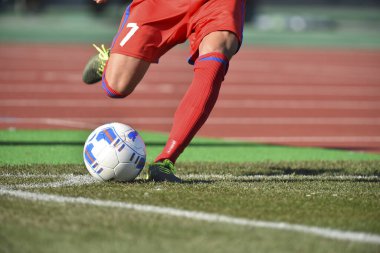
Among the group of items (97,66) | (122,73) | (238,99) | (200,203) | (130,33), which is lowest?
(238,99)

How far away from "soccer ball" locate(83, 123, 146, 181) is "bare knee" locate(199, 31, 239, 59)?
0.79 meters

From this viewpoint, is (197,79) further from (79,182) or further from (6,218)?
(6,218)

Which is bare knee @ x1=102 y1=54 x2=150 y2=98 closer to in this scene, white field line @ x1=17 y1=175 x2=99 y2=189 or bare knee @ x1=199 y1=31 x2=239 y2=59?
bare knee @ x1=199 y1=31 x2=239 y2=59

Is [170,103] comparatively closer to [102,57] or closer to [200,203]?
[102,57]

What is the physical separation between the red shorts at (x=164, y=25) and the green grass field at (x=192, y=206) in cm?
93

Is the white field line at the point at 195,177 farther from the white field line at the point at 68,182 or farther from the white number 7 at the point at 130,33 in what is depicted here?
the white number 7 at the point at 130,33

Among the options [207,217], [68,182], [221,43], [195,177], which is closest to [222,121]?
[195,177]

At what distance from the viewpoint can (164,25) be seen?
613 cm

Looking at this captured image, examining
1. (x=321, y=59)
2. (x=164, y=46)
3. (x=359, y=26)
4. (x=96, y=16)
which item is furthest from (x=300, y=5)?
(x=164, y=46)

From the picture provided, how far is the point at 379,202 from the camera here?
518 cm

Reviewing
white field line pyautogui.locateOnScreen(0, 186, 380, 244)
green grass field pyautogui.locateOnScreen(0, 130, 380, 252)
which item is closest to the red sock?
green grass field pyautogui.locateOnScreen(0, 130, 380, 252)

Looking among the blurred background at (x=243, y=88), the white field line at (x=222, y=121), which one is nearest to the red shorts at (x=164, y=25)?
the blurred background at (x=243, y=88)

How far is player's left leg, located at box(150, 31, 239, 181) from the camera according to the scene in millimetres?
5750

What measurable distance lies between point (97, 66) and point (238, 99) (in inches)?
302
